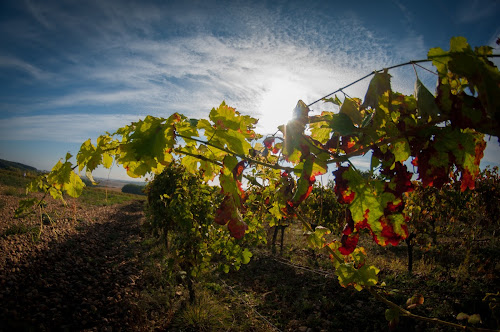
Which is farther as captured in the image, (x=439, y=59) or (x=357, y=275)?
(x=357, y=275)

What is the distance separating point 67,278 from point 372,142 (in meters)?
6.04

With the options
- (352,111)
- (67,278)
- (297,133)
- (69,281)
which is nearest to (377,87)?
(352,111)

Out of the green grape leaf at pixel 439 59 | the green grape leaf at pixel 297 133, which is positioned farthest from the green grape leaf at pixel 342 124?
the green grape leaf at pixel 439 59

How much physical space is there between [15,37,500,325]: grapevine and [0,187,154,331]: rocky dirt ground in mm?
1683

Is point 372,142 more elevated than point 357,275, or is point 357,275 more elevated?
point 372,142

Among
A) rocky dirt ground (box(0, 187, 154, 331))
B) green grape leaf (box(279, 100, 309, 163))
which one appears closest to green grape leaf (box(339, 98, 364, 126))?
green grape leaf (box(279, 100, 309, 163))

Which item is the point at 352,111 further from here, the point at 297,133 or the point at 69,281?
the point at 69,281

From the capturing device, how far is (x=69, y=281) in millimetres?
4680

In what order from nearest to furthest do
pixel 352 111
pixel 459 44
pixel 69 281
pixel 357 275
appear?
pixel 459 44
pixel 352 111
pixel 357 275
pixel 69 281

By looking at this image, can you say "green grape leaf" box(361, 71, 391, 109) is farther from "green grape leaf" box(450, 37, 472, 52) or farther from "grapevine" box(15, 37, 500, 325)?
"green grape leaf" box(450, 37, 472, 52)

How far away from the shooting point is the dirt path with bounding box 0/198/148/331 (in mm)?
3559

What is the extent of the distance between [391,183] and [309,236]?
589 millimetres

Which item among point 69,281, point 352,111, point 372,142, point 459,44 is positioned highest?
point 459,44

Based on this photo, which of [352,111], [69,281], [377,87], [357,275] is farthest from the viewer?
[69,281]
